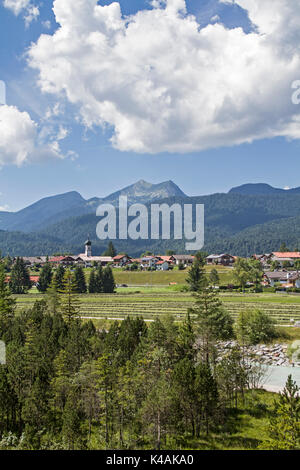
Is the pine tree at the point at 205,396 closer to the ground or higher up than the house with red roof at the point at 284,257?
closer to the ground

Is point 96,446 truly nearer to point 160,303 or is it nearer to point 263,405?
point 263,405

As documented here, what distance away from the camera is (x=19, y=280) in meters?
97.2

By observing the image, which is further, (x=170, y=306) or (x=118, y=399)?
(x=170, y=306)

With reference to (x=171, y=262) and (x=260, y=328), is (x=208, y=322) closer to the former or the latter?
(x=260, y=328)

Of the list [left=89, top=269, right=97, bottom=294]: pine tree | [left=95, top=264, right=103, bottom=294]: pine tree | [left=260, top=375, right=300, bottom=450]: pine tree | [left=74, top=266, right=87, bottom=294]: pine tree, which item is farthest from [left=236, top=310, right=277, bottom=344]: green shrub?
[left=74, top=266, right=87, bottom=294]: pine tree

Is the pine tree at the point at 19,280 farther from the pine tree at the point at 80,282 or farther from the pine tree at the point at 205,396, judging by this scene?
the pine tree at the point at 205,396

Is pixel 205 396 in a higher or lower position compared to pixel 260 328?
higher

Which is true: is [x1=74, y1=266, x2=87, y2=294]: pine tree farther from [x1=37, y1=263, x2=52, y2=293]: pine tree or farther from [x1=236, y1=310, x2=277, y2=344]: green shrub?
[x1=236, y1=310, x2=277, y2=344]: green shrub

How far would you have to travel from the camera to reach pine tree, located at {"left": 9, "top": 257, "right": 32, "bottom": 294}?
317ft

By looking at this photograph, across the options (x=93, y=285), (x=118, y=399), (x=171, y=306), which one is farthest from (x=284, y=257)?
(x=118, y=399)

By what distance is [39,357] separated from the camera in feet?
85.5

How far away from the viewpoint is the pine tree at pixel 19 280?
96.8 m
